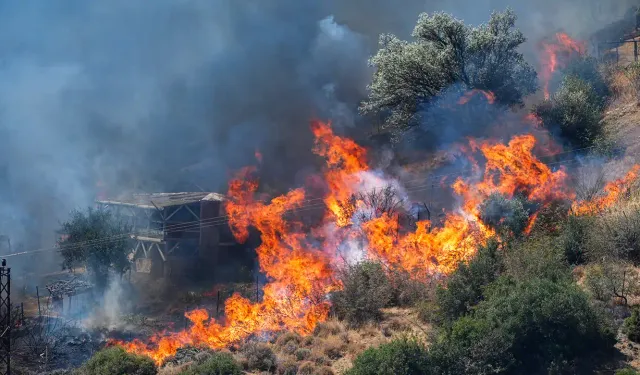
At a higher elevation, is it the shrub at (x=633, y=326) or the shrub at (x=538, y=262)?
the shrub at (x=538, y=262)

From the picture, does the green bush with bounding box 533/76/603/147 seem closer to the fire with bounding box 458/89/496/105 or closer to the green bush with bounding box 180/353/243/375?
the fire with bounding box 458/89/496/105

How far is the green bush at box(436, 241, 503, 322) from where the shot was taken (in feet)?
62.7

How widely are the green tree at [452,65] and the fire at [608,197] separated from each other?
829 centimetres

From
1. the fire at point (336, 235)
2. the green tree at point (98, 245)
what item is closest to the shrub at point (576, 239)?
the fire at point (336, 235)

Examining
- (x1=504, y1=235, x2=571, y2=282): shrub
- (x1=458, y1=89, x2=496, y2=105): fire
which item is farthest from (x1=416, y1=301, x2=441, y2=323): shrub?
(x1=458, y1=89, x2=496, y2=105): fire

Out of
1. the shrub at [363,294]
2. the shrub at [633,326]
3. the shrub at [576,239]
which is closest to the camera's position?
the shrub at [633,326]

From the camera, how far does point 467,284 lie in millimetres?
19578

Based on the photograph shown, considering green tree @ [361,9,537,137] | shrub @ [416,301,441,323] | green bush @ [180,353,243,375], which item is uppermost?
green tree @ [361,9,537,137]

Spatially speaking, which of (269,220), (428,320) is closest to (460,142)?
(269,220)

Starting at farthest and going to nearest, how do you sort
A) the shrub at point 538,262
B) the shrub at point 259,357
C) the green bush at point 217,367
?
the shrub at point 259,357
the shrub at point 538,262
the green bush at point 217,367

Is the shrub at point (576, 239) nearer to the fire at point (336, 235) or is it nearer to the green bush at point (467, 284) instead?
the fire at point (336, 235)

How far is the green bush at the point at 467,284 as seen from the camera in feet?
62.7

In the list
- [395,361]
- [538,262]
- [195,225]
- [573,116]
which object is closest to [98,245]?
[195,225]

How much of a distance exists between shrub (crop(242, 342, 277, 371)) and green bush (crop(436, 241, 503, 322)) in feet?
17.2
